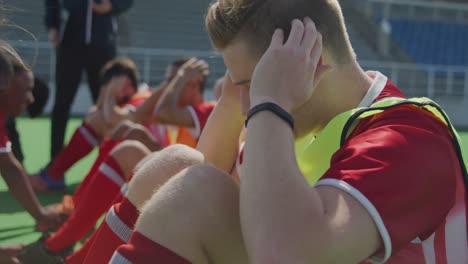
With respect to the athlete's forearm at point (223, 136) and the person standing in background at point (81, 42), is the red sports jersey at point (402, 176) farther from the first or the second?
the person standing in background at point (81, 42)

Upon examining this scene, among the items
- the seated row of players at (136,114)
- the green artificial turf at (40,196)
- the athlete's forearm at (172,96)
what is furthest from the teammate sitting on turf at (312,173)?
the athlete's forearm at (172,96)

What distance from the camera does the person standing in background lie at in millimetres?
4812

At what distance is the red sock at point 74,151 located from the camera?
159 inches

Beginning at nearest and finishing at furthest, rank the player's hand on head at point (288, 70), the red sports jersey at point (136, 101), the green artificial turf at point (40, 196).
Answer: the player's hand on head at point (288, 70)
the green artificial turf at point (40, 196)
the red sports jersey at point (136, 101)

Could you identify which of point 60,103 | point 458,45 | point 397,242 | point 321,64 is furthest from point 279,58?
point 458,45

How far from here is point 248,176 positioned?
1.10m

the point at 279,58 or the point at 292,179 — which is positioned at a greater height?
the point at 279,58

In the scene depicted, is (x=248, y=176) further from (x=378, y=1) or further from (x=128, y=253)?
(x=378, y=1)

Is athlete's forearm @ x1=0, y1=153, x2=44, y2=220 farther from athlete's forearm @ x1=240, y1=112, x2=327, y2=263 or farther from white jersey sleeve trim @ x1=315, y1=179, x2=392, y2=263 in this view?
white jersey sleeve trim @ x1=315, y1=179, x2=392, y2=263

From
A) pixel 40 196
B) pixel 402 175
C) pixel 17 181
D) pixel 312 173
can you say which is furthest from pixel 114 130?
pixel 402 175

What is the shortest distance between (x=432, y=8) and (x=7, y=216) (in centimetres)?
1796

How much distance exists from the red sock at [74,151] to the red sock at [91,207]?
5.13 ft

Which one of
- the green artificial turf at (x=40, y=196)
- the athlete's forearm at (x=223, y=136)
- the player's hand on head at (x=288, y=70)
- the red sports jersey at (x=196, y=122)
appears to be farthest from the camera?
the red sports jersey at (x=196, y=122)

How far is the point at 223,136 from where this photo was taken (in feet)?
6.02
